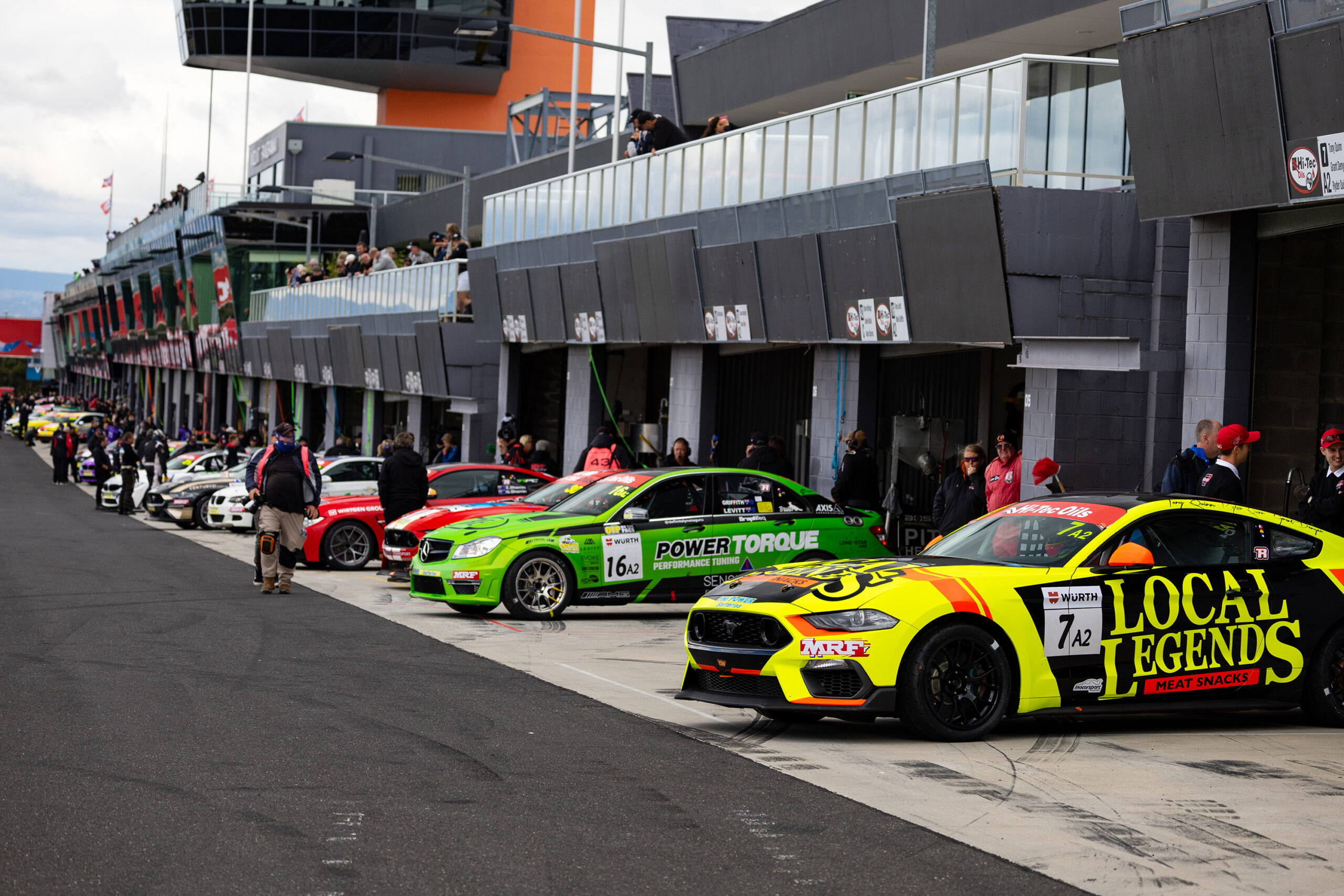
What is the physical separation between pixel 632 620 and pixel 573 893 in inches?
403

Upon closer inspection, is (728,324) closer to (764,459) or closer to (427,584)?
(764,459)

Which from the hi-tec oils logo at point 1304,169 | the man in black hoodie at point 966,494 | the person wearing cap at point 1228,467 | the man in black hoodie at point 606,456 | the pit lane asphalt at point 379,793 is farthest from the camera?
the man in black hoodie at point 606,456

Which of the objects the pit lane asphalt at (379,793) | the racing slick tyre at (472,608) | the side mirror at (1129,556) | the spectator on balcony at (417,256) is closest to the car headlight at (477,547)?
the racing slick tyre at (472,608)

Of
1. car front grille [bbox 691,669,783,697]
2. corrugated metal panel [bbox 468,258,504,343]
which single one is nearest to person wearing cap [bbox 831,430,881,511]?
car front grille [bbox 691,669,783,697]

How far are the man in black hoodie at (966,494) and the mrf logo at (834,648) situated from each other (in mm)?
6388

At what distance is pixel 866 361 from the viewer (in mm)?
20438

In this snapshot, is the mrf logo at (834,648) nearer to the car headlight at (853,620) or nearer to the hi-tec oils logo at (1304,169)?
the car headlight at (853,620)

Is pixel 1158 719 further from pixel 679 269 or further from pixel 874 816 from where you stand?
pixel 679 269

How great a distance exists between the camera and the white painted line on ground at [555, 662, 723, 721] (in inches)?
385

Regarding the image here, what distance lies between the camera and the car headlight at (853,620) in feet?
28.4

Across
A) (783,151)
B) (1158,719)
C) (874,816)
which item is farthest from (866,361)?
(874,816)

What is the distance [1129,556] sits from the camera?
9.16 meters

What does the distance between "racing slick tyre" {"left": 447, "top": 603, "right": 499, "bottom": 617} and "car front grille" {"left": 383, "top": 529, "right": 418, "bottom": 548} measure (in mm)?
2803

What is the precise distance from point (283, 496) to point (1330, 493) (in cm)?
1016
